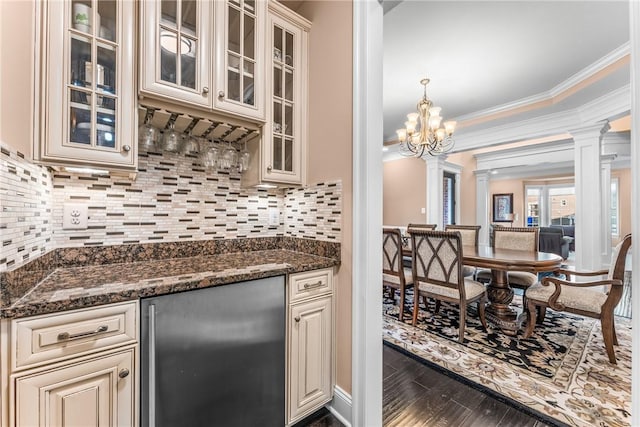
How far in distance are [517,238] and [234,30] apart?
147 inches

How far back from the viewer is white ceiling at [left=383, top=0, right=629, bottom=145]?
2.20m

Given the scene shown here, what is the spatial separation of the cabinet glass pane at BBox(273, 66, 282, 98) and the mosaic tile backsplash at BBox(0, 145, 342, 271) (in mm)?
607

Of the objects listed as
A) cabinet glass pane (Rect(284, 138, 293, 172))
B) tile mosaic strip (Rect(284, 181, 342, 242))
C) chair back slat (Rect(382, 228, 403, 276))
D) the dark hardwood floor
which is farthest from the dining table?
cabinet glass pane (Rect(284, 138, 293, 172))

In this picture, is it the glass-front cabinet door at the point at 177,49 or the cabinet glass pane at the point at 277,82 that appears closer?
the glass-front cabinet door at the point at 177,49

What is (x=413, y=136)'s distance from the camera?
3521 mm

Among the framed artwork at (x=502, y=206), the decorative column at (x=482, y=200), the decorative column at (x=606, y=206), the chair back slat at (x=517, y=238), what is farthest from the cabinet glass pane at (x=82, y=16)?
the framed artwork at (x=502, y=206)

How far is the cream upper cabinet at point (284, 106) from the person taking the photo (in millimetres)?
1576

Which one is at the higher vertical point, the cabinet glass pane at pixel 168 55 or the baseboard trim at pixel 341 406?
the cabinet glass pane at pixel 168 55

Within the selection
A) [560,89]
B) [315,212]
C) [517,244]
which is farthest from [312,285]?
[560,89]

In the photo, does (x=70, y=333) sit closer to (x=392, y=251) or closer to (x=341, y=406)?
(x=341, y=406)

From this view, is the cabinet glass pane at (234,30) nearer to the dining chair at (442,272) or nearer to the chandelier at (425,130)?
the dining chair at (442,272)

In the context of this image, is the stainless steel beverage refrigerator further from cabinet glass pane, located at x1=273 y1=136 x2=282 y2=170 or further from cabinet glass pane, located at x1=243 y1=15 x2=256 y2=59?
cabinet glass pane, located at x1=243 y1=15 x2=256 y2=59

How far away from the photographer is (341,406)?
1.48 metres

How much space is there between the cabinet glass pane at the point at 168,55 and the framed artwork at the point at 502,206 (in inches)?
431
